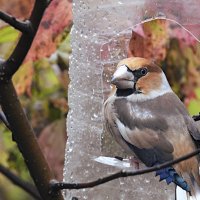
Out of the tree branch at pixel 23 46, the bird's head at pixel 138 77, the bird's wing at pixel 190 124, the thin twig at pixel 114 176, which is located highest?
the tree branch at pixel 23 46

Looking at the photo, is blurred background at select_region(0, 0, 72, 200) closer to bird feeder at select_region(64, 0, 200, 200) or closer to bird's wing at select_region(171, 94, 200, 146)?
bird feeder at select_region(64, 0, 200, 200)

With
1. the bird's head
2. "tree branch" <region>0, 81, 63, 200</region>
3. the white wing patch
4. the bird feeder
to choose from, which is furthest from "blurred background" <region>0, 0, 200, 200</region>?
"tree branch" <region>0, 81, 63, 200</region>

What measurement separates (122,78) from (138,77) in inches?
2.8

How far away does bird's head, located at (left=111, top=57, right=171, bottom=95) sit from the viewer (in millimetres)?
→ 2133

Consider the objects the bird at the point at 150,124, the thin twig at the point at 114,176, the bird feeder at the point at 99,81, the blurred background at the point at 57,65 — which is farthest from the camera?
the blurred background at the point at 57,65

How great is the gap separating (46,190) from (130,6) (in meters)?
0.69

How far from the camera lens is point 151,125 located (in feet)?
6.95

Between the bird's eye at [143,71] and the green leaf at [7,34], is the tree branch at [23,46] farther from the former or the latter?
the green leaf at [7,34]

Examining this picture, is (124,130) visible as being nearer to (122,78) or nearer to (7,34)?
(122,78)

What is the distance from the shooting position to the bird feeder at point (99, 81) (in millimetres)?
2357

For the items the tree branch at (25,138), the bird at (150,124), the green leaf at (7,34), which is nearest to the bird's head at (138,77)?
the bird at (150,124)

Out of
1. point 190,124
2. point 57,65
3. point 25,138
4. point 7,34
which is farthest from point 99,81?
point 57,65

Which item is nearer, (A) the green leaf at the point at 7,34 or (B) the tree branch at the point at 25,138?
(B) the tree branch at the point at 25,138

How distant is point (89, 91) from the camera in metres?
2.38
